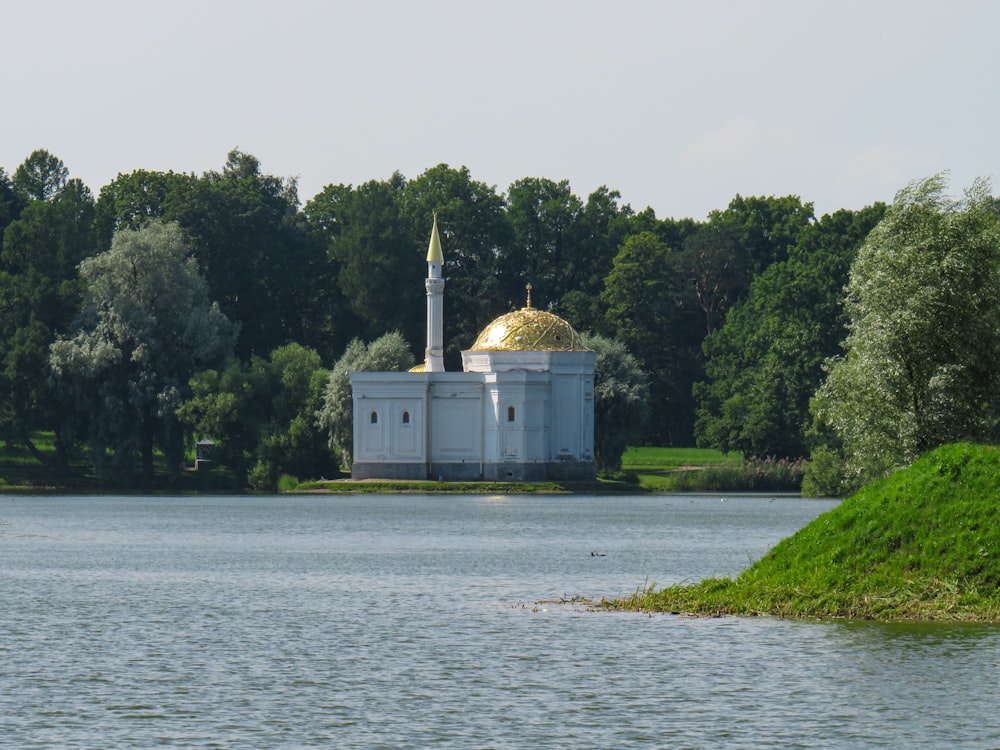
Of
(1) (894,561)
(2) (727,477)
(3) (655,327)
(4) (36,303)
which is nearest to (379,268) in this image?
(3) (655,327)

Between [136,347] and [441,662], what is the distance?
7690cm

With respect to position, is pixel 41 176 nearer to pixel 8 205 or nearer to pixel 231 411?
pixel 8 205

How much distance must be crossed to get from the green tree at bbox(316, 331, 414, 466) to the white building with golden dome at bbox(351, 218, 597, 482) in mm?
1058

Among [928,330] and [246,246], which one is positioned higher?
[246,246]

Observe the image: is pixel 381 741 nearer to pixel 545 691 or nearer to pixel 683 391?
pixel 545 691

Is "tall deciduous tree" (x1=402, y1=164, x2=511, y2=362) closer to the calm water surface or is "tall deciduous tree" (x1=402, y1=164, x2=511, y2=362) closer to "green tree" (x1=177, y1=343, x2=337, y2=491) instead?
"green tree" (x1=177, y1=343, x2=337, y2=491)

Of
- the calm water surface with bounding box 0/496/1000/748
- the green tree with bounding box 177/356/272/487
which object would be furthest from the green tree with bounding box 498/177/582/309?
the calm water surface with bounding box 0/496/1000/748

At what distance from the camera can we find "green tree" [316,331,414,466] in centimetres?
10469

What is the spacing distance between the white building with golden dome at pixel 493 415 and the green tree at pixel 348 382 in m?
1.06

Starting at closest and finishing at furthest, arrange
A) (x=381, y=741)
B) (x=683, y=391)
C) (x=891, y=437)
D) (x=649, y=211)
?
1. (x=381, y=741)
2. (x=891, y=437)
3. (x=683, y=391)
4. (x=649, y=211)

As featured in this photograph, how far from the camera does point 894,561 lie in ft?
106

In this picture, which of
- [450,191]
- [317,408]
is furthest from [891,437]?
[450,191]

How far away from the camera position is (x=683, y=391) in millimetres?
129000

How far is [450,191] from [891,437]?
87136 mm
